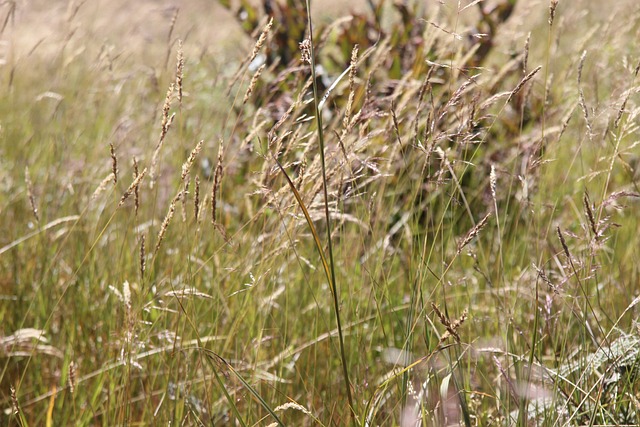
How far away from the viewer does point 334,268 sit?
1.89m

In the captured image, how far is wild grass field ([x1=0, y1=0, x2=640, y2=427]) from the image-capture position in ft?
4.13

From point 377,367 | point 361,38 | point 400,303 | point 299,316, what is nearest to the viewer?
point 377,367

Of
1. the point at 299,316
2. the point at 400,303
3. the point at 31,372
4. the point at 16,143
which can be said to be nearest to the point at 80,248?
the point at 31,372

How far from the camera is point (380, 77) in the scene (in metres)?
3.15

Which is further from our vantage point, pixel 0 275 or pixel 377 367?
pixel 0 275

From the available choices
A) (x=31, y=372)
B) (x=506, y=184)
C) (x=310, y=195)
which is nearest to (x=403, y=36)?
(x=506, y=184)

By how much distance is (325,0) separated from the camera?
1941cm

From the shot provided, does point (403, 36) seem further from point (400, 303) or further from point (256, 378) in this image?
point (256, 378)

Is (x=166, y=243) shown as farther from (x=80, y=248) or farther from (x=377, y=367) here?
(x=377, y=367)

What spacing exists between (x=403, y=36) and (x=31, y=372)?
1.99 meters

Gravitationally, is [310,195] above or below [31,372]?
above

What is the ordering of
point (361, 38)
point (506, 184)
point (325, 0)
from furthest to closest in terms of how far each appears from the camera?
point (325, 0) < point (361, 38) < point (506, 184)

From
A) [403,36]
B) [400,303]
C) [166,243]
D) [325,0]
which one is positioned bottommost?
[325,0]

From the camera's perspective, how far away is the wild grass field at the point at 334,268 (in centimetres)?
126
